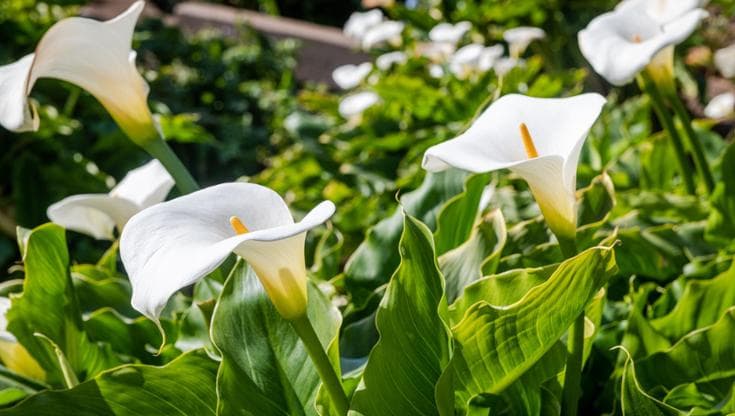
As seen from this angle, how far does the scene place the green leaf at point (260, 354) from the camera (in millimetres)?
631

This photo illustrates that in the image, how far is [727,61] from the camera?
3609mm

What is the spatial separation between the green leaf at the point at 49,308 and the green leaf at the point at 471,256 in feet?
1.10

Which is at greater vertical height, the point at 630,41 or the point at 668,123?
the point at 630,41

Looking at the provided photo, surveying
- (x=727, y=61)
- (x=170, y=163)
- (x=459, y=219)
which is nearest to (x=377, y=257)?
(x=459, y=219)

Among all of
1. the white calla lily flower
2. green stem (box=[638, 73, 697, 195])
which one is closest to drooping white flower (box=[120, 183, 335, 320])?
the white calla lily flower

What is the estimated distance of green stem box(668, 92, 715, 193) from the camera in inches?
39.1

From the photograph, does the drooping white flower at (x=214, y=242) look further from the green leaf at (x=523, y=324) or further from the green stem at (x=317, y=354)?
the green leaf at (x=523, y=324)

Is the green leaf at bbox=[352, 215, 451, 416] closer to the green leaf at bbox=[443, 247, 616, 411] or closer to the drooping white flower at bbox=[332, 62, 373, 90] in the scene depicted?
the green leaf at bbox=[443, 247, 616, 411]

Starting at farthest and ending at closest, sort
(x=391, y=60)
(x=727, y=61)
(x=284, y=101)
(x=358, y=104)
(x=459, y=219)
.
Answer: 1. (x=727, y=61)
2. (x=284, y=101)
3. (x=391, y=60)
4. (x=358, y=104)
5. (x=459, y=219)

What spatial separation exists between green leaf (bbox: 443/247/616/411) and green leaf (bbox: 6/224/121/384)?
373 millimetres

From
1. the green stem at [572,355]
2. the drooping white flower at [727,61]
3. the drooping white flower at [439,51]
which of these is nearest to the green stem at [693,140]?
the green stem at [572,355]

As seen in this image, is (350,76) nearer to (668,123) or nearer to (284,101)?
(284,101)

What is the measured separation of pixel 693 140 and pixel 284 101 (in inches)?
99.3

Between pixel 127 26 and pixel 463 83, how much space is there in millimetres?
1539
